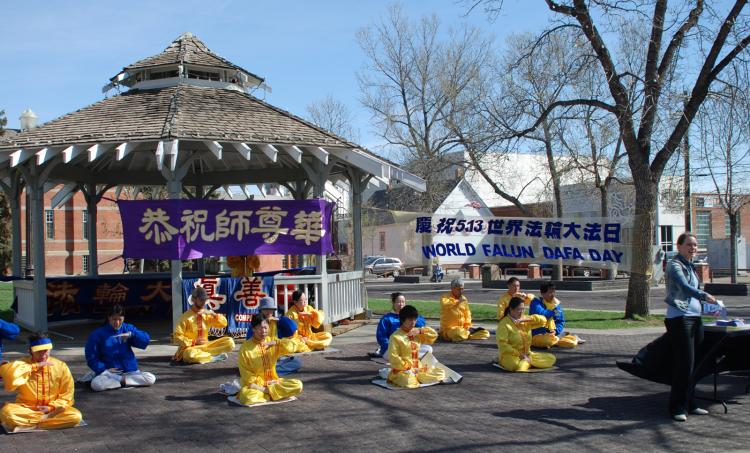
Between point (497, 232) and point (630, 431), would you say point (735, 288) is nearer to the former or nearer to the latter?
point (497, 232)

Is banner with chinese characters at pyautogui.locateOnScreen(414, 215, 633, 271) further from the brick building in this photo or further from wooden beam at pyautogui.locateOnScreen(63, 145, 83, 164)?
the brick building

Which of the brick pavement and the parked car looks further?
the parked car

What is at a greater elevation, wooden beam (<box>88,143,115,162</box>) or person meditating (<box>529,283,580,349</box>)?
wooden beam (<box>88,143,115,162</box>)

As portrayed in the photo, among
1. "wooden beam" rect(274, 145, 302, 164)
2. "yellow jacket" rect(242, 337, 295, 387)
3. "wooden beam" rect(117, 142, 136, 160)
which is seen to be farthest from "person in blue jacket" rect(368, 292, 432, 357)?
"wooden beam" rect(117, 142, 136, 160)

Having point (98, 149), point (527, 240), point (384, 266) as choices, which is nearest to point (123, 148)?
point (98, 149)

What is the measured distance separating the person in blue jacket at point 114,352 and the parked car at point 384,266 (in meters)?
36.4

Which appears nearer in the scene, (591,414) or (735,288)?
(591,414)

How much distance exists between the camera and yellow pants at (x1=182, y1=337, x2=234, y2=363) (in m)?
10.9

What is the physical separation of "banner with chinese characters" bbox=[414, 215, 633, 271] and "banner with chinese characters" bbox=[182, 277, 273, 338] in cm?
387

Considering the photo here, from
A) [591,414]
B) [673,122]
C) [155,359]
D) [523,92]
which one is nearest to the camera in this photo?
[591,414]

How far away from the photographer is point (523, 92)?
848 inches

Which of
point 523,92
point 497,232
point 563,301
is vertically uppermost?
point 523,92

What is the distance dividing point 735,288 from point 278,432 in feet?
68.7

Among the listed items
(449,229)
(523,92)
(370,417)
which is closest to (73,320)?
(449,229)
